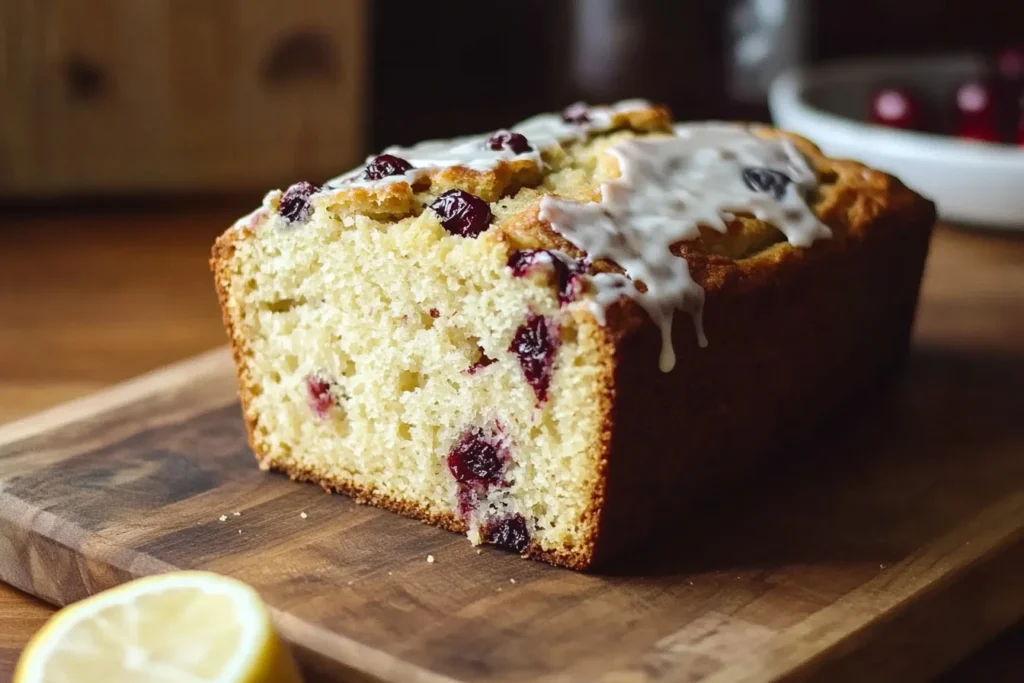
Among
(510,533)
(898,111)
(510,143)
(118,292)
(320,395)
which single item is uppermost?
(510,143)

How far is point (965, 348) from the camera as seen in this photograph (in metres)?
2.81

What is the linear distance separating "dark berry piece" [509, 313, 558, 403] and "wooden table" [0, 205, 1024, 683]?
1.23 metres

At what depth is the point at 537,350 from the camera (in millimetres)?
Result: 1838

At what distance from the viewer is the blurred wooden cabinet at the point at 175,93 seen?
11.6 feet

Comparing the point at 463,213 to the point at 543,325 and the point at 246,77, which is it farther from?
the point at 246,77

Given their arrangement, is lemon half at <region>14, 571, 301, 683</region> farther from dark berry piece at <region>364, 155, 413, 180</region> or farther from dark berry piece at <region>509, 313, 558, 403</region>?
dark berry piece at <region>364, 155, 413, 180</region>

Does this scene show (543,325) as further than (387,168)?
No

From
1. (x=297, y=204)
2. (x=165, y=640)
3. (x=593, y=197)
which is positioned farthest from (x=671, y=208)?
(x=165, y=640)

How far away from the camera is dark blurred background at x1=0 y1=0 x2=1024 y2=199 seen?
356 cm

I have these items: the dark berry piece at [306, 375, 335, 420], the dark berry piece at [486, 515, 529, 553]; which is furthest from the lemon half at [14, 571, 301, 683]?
the dark berry piece at [306, 375, 335, 420]

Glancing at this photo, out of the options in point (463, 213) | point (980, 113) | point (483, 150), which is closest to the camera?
point (463, 213)

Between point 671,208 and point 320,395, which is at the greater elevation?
point 671,208

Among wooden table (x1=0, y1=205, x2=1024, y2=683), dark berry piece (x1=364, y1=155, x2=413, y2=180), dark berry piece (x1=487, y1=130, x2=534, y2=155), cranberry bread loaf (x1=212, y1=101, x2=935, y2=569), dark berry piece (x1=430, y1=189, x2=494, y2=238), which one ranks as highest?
dark berry piece (x1=487, y1=130, x2=534, y2=155)

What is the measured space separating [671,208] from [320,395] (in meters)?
0.65
